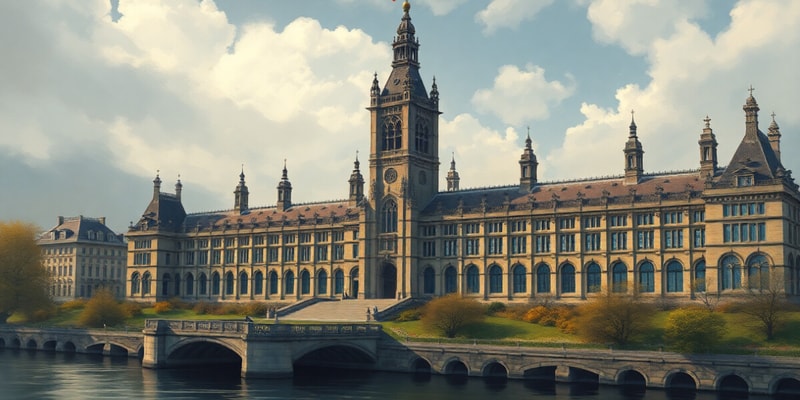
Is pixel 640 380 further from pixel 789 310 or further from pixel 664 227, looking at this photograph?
pixel 664 227

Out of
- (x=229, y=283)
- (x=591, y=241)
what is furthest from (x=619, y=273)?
(x=229, y=283)

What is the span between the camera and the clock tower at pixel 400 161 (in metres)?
132

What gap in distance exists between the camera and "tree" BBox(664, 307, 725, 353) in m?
81.2

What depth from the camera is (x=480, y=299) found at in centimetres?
12488

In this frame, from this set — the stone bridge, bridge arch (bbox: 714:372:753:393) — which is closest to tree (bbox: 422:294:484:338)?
bridge arch (bbox: 714:372:753:393)

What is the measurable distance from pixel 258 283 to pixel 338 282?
1850cm

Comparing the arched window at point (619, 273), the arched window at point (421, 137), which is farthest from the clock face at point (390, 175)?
the arched window at point (619, 273)

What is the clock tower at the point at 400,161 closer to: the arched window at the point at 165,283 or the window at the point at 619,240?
the window at the point at 619,240

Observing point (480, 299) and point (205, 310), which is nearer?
point (480, 299)

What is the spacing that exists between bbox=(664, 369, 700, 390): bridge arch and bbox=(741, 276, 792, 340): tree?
31.9 feet

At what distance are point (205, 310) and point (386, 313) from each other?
4134cm

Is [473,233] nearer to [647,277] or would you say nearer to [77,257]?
[647,277]

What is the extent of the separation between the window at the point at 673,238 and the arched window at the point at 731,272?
7.36 meters

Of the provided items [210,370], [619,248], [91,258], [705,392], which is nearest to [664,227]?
[619,248]
